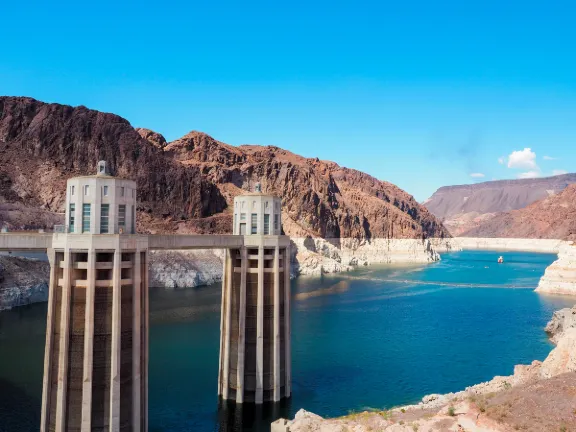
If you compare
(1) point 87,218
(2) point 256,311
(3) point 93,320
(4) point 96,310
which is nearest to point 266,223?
(2) point 256,311

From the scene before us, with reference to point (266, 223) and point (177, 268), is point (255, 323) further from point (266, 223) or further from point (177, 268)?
point (177, 268)

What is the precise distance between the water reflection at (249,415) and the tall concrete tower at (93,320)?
8.51 metres

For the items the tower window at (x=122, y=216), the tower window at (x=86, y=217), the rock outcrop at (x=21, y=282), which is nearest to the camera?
the tower window at (x=86, y=217)

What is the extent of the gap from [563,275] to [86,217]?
103991 millimetres

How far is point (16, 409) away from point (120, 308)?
16.6m

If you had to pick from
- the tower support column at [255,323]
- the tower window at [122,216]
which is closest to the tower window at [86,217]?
the tower window at [122,216]

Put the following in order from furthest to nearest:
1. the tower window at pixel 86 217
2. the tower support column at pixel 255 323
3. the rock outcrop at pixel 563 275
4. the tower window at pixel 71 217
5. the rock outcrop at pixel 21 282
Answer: the rock outcrop at pixel 563 275, the rock outcrop at pixel 21 282, the tower support column at pixel 255 323, the tower window at pixel 71 217, the tower window at pixel 86 217

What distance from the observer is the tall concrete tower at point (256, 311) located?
37094 mm

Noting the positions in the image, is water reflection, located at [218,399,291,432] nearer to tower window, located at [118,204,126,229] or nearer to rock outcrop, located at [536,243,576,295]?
tower window, located at [118,204,126,229]

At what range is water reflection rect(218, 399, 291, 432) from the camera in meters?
34.8

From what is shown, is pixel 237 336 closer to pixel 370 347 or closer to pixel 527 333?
pixel 370 347

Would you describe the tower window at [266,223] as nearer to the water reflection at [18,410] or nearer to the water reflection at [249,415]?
the water reflection at [249,415]

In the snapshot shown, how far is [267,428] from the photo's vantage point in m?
34.7

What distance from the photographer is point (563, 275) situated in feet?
350
